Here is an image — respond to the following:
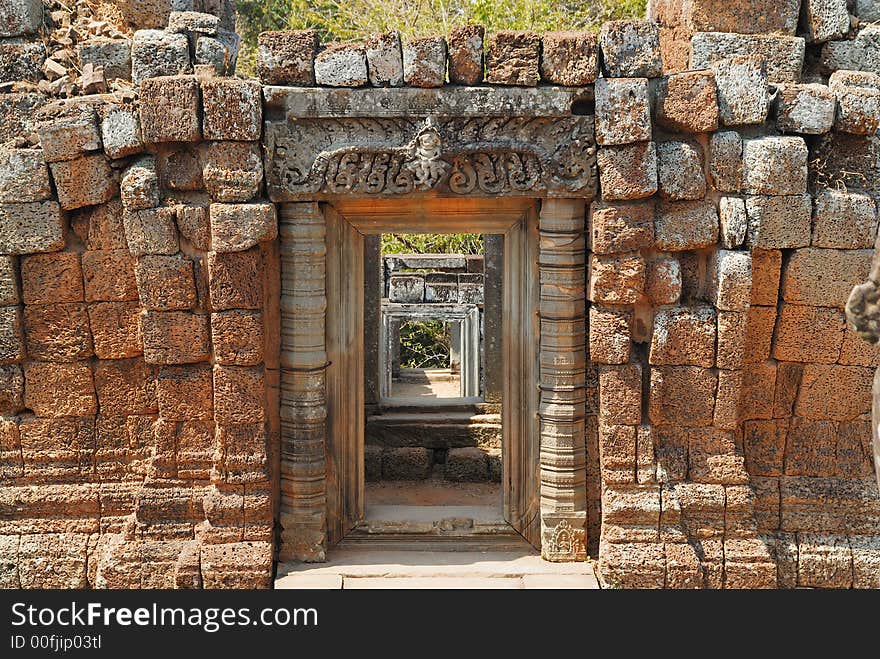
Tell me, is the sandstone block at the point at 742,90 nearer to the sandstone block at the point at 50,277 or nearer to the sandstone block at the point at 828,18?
the sandstone block at the point at 828,18

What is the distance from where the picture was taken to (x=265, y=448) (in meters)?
6.73

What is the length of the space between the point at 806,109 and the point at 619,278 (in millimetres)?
1595

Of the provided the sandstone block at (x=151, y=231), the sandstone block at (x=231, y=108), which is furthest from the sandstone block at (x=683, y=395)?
the sandstone block at (x=151, y=231)

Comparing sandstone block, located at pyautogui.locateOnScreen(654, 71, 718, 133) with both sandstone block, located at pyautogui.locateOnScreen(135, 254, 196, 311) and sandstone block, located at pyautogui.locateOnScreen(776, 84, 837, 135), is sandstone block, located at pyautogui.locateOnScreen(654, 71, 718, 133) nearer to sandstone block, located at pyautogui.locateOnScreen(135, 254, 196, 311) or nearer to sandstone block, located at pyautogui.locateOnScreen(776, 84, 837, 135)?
sandstone block, located at pyautogui.locateOnScreen(776, 84, 837, 135)

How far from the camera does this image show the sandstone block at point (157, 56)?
6.48 metres

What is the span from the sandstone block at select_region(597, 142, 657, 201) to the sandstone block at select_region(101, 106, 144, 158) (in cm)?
298

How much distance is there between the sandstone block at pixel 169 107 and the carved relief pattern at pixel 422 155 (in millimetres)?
494

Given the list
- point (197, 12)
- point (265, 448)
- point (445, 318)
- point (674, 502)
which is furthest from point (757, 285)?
point (445, 318)

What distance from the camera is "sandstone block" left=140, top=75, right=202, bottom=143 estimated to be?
6281 mm

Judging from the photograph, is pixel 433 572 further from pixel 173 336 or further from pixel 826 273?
pixel 826 273

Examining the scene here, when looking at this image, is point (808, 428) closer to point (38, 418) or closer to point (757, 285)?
point (757, 285)

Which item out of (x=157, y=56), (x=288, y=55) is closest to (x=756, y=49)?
(x=288, y=55)

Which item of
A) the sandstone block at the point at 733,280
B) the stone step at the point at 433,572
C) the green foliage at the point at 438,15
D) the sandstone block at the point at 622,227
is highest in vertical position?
the green foliage at the point at 438,15

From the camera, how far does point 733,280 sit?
644 centimetres
